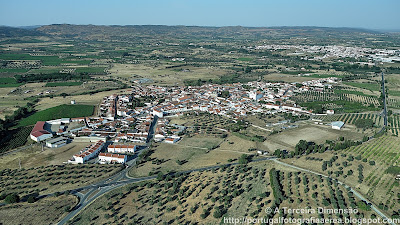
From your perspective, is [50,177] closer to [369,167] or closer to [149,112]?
[149,112]

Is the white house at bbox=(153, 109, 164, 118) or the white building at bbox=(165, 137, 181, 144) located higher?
the white house at bbox=(153, 109, 164, 118)

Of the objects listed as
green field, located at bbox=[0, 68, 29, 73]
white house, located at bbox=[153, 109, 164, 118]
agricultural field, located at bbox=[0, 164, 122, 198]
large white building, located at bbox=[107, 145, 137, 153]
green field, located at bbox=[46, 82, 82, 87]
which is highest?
green field, located at bbox=[0, 68, 29, 73]

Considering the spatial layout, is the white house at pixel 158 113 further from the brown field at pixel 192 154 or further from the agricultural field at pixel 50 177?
the agricultural field at pixel 50 177

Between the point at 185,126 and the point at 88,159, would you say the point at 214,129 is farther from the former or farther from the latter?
the point at 88,159

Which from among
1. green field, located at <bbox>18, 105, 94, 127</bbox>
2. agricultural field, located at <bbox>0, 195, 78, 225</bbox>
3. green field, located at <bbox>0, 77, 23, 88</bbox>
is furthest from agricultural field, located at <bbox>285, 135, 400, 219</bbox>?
green field, located at <bbox>0, 77, 23, 88</bbox>

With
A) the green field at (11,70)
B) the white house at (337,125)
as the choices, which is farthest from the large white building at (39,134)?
the green field at (11,70)

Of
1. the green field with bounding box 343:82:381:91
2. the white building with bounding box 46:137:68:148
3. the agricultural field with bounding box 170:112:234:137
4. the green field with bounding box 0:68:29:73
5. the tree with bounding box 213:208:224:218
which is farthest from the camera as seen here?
the green field with bounding box 0:68:29:73

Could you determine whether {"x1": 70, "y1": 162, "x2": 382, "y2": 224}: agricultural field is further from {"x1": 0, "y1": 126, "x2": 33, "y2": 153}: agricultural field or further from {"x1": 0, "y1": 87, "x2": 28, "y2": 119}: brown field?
{"x1": 0, "y1": 87, "x2": 28, "y2": 119}: brown field

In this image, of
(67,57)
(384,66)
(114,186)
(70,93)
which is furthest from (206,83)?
(67,57)
